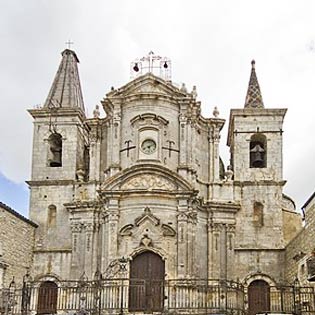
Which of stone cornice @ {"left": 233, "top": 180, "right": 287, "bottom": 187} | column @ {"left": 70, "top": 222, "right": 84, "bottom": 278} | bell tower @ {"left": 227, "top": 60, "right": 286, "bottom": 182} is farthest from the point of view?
bell tower @ {"left": 227, "top": 60, "right": 286, "bottom": 182}

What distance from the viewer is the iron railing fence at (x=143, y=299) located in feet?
89.0

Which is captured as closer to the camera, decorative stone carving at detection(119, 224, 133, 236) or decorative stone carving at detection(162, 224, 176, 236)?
decorative stone carving at detection(162, 224, 176, 236)

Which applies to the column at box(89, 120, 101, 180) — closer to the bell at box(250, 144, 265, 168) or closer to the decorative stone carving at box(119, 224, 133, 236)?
the decorative stone carving at box(119, 224, 133, 236)

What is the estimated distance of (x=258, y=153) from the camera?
33.7 m

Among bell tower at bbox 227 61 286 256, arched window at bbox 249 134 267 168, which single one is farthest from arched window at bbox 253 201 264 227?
arched window at bbox 249 134 267 168

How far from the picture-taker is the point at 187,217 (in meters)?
30.2

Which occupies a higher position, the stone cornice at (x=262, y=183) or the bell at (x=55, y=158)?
the bell at (x=55, y=158)

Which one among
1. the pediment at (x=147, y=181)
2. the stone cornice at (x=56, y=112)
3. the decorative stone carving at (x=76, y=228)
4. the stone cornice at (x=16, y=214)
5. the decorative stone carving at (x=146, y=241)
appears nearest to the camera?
the stone cornice at (x=16, y=214)

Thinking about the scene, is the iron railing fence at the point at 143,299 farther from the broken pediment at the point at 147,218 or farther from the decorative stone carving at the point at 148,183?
the decorative stone carving at the point at 148,183

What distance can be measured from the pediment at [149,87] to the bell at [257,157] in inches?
174

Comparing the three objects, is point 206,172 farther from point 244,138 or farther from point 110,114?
point 110,114

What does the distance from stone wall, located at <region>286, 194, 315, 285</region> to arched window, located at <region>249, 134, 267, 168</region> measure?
14.9 ft

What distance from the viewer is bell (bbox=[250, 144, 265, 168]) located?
33.7 meters

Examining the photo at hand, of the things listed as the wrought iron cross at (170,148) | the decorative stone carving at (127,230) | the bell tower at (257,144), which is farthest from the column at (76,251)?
the bell tower at (257,144)
